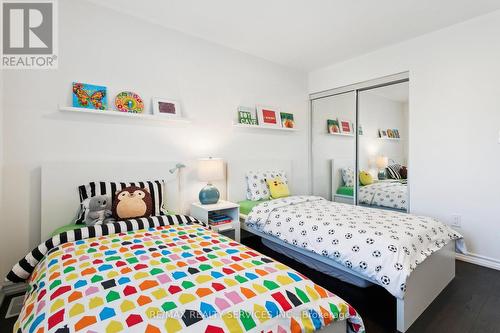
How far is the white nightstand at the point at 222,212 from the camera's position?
107 inches

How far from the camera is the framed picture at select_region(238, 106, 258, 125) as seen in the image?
349 centimetres

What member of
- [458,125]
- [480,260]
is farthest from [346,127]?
[480,260]

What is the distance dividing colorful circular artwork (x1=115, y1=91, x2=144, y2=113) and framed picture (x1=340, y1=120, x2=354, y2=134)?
2749 millimetres

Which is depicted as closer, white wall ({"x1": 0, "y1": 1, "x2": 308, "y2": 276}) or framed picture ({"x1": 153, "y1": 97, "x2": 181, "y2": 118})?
white wall ({"x1": 0, "y1": 1, "x2": 308, "y2": 276})

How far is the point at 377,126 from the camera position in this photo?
3.51 metres

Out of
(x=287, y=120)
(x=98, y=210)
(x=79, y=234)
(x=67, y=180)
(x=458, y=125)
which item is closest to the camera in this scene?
(x=79, y=234)

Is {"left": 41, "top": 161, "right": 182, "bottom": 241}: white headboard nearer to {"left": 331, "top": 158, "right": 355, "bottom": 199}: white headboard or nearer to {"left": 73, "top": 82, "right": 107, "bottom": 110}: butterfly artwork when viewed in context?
{"left": 73, "top": 82, "right": 107, "bottom": 110}: butterfly artwork

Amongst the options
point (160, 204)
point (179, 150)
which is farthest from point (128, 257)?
point (179, 150)

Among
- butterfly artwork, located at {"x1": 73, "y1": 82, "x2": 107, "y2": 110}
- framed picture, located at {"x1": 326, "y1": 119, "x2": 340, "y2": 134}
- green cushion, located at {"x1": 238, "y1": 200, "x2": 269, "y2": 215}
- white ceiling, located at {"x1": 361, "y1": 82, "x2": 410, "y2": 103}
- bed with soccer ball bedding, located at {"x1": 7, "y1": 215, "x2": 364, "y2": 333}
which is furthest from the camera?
framed picture, located at {"x1": 326, "y1": 119, "x2": 340, "y2": 134}

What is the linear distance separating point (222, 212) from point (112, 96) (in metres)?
1.68

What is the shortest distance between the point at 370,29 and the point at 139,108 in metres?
2.66

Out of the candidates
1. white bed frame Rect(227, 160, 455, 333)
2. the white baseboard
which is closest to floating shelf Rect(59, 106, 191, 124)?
white bed frame Rect(227, 160, 455, 333)

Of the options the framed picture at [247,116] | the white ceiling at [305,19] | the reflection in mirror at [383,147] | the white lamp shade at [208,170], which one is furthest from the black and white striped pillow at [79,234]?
the reflection in mirror at [383,147]

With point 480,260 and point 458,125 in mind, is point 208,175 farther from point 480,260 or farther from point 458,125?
point 480,260
